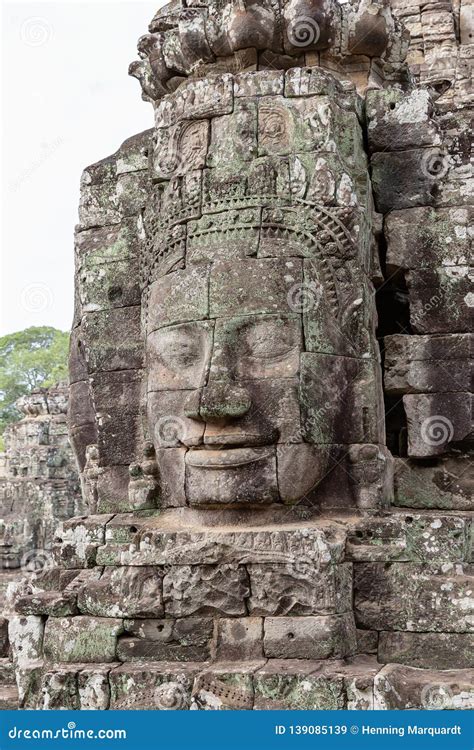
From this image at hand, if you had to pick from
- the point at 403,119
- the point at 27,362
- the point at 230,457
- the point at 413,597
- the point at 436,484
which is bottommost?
the point at 413,597

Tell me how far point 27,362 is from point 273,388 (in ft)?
124

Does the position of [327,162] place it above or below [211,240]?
above

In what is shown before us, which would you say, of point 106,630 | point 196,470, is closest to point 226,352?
point 196,470

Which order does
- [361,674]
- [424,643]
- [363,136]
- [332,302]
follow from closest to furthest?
[361,674] < [424,643] < [332,302] < [363,136]

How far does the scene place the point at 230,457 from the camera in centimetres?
592

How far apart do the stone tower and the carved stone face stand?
1 cm

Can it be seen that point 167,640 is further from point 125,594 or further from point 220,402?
point 220,402

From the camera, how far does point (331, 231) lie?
20.6ft

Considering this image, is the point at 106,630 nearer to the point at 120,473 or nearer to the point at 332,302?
the point at 120,473

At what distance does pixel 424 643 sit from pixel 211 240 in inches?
113

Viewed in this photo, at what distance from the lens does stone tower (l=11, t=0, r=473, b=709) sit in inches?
225

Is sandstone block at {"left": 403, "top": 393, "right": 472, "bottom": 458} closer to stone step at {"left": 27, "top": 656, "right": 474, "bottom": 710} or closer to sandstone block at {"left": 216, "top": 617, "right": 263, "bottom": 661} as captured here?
stone step at {"left": 27, "top": 656, "right": 474, "bottom": 710}

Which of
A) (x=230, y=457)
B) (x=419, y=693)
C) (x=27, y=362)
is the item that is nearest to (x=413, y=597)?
(x=419, y=693)

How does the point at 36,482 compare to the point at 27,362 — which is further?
the point at 27,362
